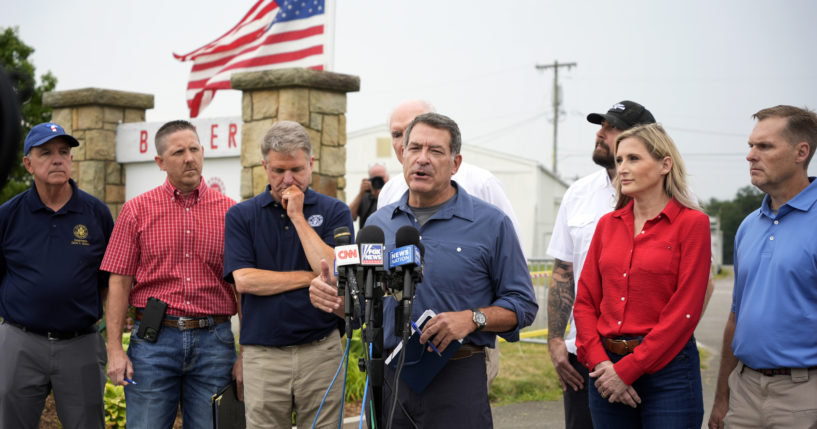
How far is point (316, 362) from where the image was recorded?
4305 millimetres

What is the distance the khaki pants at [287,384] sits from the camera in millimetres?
4250

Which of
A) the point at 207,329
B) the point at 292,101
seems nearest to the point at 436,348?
the point at 207,329

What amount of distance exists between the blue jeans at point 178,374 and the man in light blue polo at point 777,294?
268 centimetres

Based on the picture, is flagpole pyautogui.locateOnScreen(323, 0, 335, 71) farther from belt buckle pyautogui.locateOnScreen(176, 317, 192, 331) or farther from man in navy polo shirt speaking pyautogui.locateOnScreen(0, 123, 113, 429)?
belt buckle pyautogui.locateOnScreen(176, 317, 192, 331)

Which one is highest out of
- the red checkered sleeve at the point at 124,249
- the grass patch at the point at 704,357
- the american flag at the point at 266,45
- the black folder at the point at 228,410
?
the american flag at the point at 266,45

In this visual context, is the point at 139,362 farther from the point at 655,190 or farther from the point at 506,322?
the point at 655,190

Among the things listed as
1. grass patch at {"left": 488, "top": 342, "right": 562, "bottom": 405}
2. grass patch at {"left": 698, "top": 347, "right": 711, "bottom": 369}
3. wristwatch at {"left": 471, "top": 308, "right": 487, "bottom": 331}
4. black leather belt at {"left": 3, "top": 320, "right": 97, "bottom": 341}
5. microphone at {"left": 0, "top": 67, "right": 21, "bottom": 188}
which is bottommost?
grass patch at {"left": 698, "top": 347, "right": 711, "bottom": 369}

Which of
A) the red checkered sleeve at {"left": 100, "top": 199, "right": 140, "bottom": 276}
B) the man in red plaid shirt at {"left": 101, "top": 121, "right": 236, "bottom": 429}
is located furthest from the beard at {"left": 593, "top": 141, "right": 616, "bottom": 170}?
the red checkered sleeve at {"left": 100, "top": 199, "right": 140, "bottom": 276}

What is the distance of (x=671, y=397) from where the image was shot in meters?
3.50

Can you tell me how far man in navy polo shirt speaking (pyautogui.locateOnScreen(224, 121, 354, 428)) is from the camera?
4211 millimetres

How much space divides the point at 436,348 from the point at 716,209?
105 m

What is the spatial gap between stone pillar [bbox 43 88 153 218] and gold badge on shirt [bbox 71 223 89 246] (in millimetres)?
5537

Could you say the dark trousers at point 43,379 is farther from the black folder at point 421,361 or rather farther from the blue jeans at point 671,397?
the blue jeans at point 671,397

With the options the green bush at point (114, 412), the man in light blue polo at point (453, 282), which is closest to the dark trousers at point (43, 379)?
the green bush at point (114, 412)
